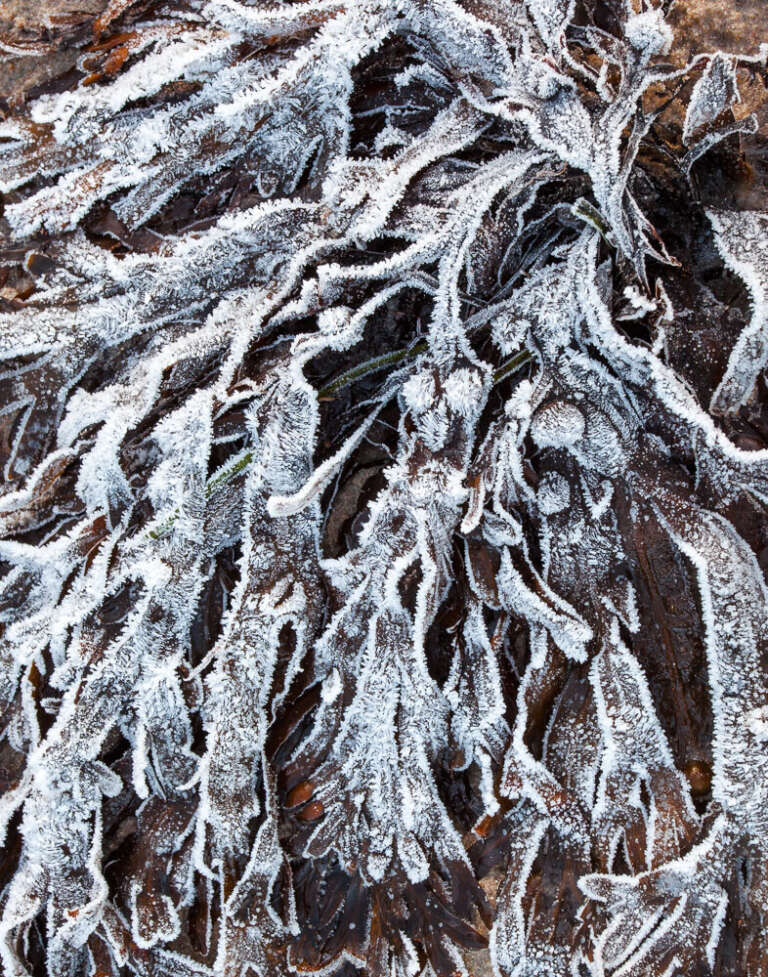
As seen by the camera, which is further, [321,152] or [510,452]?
[321,152]

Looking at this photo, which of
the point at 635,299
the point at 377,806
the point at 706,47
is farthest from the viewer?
the point at 706,47

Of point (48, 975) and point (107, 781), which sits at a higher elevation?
point (107, 781)

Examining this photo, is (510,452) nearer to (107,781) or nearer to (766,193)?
(766,193)

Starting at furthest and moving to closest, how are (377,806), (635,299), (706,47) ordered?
(706,47), (377,806), (635,299)

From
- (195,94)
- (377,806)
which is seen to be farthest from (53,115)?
(377,806)

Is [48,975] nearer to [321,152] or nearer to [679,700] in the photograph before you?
[679,700]

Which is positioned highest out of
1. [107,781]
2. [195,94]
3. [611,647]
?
[195,94]

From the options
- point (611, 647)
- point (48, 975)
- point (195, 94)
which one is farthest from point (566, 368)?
Result: point (48, 975)
